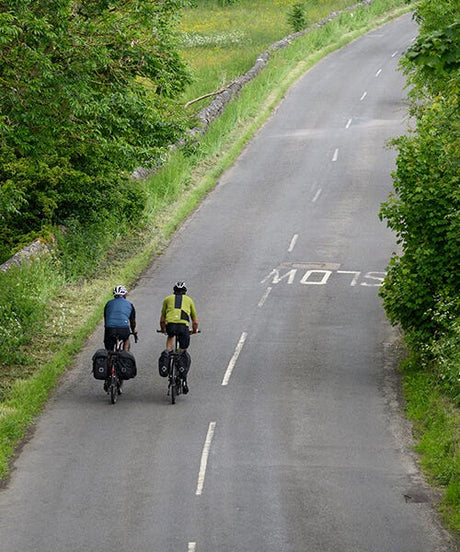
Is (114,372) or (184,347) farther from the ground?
(184,347)

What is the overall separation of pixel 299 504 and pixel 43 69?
11.2 meters

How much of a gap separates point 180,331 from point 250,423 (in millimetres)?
2235

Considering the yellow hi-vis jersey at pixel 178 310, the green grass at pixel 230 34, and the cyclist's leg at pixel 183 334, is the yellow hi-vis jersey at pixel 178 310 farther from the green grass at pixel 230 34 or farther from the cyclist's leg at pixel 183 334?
the green grass at pixel 230 34

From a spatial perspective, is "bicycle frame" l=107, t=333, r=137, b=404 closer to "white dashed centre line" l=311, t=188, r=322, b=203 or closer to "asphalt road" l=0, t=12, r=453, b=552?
A: "asphalt road" l=0, t=12, r=453, b=552

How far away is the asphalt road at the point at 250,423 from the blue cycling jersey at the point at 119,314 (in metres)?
1.40

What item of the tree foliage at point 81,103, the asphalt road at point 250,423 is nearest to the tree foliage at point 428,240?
the asphalt road at point 250,423

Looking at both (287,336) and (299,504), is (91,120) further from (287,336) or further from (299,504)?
(299,504)

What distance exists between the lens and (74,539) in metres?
13.5

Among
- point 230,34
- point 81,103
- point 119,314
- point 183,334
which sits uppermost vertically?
point 81,103

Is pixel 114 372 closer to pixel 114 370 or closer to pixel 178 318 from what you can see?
pixel 114 370

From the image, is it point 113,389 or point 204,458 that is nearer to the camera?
point 204,458

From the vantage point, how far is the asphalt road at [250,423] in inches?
544

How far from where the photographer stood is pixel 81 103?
2302 centimetres

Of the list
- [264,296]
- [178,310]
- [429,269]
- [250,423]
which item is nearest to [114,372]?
[178,310]
